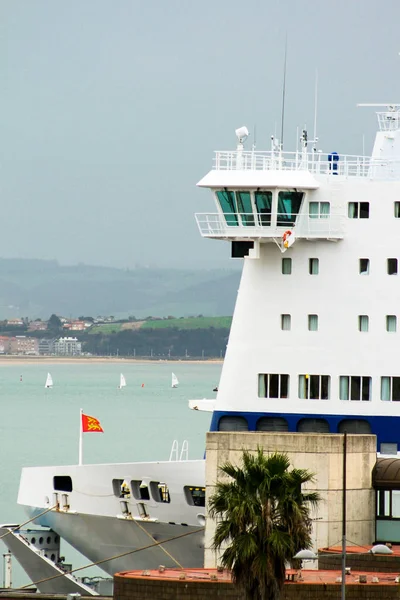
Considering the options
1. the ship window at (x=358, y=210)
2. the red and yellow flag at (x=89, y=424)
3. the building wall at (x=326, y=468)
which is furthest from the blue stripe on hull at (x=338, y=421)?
the red and yellow flag at (x=89, y=424)

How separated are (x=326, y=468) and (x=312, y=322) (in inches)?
234

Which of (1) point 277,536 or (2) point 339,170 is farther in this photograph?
(2) point 339,170

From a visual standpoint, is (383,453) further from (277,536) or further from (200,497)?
(277,536)

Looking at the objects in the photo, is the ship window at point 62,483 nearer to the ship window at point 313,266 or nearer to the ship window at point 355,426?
the ship window at point 355,426

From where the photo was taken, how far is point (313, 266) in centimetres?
3738

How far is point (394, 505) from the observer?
33.0m

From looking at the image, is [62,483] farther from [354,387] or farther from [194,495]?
[354,387]

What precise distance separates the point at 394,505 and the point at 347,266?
622 centimetres

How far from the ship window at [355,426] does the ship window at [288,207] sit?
4.40 m

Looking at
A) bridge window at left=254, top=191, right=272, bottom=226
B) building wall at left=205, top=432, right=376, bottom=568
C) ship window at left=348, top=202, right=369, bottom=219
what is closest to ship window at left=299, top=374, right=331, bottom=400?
bridge window at left=254, top=191, right=272, bottom=226

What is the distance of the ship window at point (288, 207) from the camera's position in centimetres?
3719

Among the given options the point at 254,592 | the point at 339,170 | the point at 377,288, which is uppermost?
the point at 339,170

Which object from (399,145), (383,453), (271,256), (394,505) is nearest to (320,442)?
(394,505)

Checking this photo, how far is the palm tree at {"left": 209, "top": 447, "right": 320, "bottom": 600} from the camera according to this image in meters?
26.0
